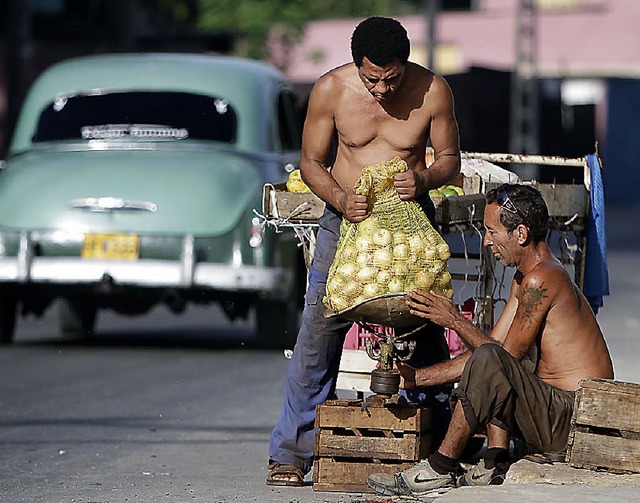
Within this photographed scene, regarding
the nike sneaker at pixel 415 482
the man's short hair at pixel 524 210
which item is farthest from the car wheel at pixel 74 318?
the man's short hair at pixel 524 210

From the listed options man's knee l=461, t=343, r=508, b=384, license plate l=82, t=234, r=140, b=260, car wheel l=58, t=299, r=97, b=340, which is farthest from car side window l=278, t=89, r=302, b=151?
man's knee l=461, t=343, r=508, b=384

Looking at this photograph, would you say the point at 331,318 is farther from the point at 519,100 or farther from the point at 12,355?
the point at 519,100

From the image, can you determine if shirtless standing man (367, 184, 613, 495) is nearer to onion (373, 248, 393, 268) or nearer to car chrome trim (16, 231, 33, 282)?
onion (373, 248, 393, 268)

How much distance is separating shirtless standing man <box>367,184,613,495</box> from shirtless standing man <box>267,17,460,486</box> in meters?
0.40

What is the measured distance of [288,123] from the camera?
13875 mm

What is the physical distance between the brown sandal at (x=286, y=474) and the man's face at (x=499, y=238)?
1.37 meters

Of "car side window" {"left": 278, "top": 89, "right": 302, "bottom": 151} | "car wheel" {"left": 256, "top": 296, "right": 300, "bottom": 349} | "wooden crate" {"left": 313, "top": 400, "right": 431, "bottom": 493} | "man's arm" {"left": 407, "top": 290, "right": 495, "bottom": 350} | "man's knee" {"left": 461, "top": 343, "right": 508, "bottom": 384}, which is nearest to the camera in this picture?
"man's knee" {"left": 461, "top": 343, "right": 508, "bottom": 384}

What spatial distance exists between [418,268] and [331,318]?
0.63 metres

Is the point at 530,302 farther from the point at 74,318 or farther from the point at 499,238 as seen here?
the point at 74,318

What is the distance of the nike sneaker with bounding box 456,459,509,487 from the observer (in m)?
6.88

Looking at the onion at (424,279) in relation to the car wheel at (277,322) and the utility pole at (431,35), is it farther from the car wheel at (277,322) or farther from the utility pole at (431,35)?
the utility pole at (431,35)

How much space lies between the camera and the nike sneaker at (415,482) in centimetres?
678

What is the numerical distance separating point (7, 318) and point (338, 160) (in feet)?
21.8

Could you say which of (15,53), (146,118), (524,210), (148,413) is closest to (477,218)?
(524,210)
